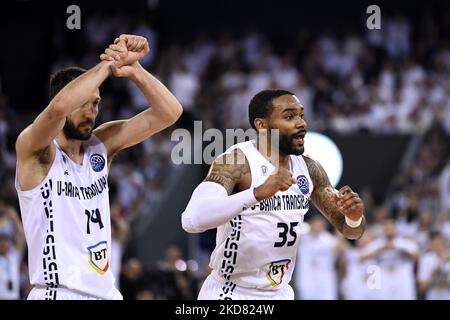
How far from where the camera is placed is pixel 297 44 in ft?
87.2

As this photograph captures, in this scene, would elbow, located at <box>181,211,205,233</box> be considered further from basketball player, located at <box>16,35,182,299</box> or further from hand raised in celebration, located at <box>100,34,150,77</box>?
hand raised in celebration, located at <box>100,34,150,77</box>

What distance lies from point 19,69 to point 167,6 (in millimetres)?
5027

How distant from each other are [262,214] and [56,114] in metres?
1.80

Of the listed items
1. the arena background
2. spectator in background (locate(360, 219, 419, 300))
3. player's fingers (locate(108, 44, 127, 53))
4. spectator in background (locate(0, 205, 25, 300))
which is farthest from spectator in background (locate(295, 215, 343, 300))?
player's fingers (locate(108, 44, 127, 53))

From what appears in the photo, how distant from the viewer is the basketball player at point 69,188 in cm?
717

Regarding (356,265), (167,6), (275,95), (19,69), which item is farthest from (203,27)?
(275,95)

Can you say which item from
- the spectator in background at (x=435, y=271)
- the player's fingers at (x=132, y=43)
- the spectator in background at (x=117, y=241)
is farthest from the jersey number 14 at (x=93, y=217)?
the spectator in background at (x=435, y=271)

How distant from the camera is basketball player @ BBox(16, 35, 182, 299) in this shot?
7.17 m

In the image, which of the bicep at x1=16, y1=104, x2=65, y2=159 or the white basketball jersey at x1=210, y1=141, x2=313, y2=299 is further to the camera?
the white basketball jersey at x1=210, y1=141, x2=313, y2=299

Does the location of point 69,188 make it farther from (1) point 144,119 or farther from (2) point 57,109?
(1) point 144,119

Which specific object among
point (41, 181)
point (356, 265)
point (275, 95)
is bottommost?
point (356, 265)

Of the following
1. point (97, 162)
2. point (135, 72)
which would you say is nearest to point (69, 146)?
point (97, 162)

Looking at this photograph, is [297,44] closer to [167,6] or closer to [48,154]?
[167,6]

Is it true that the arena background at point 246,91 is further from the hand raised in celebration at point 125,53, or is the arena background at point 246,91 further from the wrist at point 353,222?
the hand raised in celebration at point 125,53
